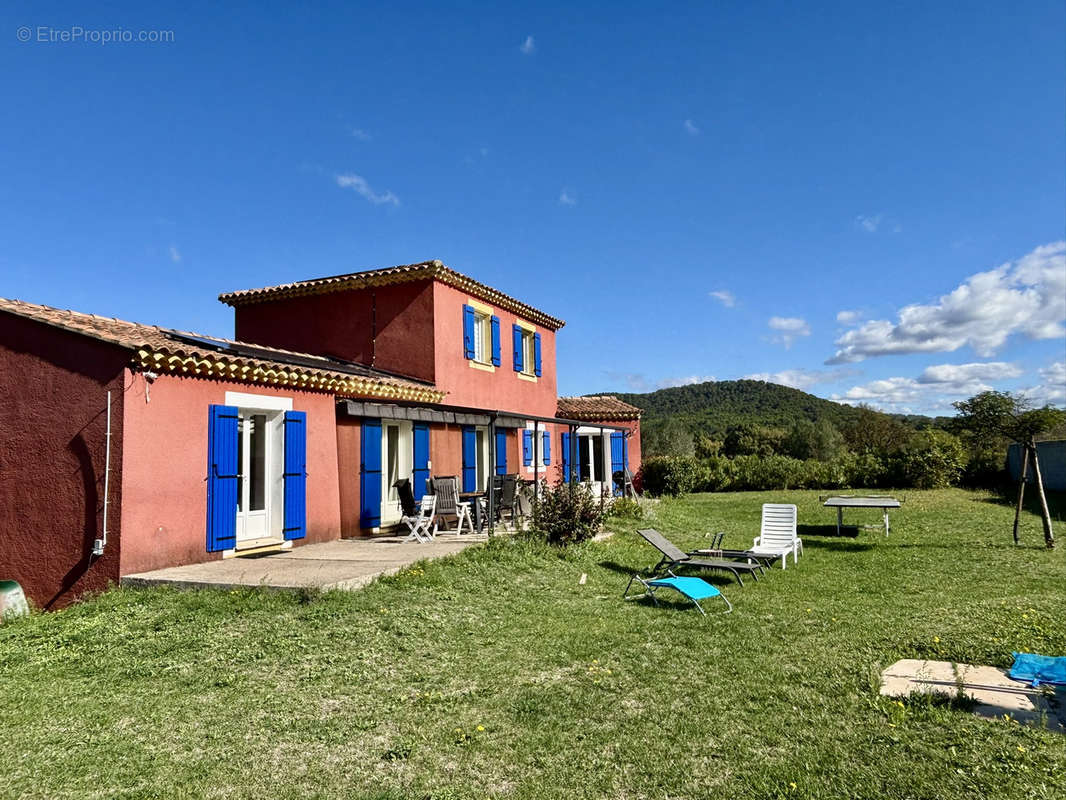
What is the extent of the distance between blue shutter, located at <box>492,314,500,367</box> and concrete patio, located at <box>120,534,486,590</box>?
6.71 m

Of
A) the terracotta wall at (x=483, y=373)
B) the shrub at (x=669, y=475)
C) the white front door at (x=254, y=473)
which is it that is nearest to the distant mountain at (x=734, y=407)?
the shrub at (x=669, y=475)

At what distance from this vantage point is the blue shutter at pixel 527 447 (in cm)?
1762

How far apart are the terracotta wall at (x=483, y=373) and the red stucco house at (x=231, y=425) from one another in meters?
0.06

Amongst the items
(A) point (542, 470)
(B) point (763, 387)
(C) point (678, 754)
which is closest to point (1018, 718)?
(C) point (678, 754)

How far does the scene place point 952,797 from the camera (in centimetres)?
291

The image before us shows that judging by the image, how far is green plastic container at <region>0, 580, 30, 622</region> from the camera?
22.2ft

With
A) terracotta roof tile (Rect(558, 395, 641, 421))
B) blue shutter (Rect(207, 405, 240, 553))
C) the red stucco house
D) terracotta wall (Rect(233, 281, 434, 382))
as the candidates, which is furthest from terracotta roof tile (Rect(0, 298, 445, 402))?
terracotta roof tile (Rect(558, 395, 641, 421))

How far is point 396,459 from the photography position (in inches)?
471

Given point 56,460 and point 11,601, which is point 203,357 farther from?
point 11,601

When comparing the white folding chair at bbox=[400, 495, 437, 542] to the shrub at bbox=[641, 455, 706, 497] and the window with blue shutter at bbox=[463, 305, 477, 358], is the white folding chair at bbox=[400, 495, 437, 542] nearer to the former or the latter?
the window with blue shutter at bbox=[463, 305, 477, 358]

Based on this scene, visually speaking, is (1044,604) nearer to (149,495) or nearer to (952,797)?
(952,797)

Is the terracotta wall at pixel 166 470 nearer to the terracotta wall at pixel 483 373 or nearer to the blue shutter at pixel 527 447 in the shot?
the terracotta wall at pixel 483 373

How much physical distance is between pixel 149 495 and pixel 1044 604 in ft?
32.5

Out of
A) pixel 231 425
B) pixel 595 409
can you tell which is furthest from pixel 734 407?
pixel 231 425
